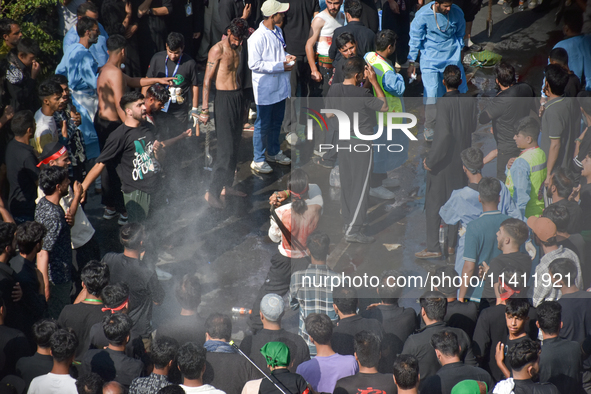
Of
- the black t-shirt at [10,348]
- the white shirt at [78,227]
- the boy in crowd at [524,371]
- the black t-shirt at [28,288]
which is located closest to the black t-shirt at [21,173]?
the white shirt at [78,227]

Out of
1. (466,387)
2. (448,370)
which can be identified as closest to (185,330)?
(448,370)

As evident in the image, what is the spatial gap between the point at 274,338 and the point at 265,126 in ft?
13.5

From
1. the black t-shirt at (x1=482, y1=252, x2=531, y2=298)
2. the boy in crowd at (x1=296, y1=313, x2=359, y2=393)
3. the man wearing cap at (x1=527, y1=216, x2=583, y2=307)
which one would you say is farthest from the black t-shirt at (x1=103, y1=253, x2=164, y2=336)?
the man wearing cap at (x1=527, y1=216, x2=583, y2=307)

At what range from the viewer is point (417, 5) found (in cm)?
1255

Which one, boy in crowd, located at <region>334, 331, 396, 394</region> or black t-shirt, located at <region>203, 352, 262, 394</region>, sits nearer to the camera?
boy in crowd, located at <region>334, 331, 396, 394</region>

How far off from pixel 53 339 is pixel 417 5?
10.3 metres

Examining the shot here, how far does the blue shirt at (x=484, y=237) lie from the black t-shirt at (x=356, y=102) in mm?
1902

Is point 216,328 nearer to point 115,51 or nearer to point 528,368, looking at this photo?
point 528,368

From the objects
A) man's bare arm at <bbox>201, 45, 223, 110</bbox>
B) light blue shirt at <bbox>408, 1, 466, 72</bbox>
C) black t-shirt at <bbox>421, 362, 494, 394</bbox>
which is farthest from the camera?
light blue shirt at <bbox>408, 1, 466, 72</bbox>

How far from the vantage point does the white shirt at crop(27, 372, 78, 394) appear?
14.3ft

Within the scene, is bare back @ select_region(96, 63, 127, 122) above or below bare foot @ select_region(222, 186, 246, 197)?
above

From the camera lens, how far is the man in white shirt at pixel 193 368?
437cm

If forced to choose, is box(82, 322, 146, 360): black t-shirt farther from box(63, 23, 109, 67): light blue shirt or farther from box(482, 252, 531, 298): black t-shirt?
box(63, 23, 109, 67): light blue shirt

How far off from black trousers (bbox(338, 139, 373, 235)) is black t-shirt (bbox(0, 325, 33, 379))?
3.95 meters
